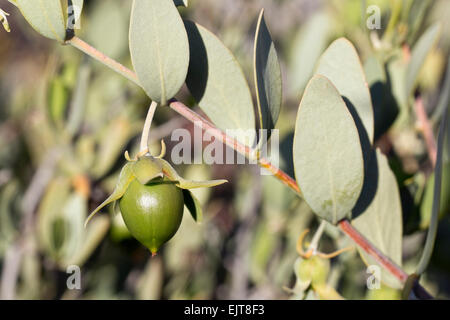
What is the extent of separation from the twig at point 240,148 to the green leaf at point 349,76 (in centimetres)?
14

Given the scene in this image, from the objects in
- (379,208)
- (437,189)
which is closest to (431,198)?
(379,208)

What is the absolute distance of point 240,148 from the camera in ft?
2.61

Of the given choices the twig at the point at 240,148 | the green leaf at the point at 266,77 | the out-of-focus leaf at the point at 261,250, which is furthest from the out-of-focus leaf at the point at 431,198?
the out-of-focus leaf at the point at 261,250

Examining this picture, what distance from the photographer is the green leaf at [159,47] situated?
702 mm

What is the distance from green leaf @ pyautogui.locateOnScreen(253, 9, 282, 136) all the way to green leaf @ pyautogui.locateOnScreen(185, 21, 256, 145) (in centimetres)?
4

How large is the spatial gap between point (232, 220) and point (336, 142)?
4.40 ft

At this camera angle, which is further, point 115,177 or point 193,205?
point 115,177

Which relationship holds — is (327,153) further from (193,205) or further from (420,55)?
(420,55)

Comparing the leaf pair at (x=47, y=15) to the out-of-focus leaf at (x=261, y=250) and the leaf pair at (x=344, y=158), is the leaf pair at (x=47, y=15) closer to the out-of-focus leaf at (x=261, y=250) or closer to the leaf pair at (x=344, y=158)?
the leaf pair at (x=344, y=158)

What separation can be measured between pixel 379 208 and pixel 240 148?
0.26 meters

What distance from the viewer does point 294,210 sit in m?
1.68

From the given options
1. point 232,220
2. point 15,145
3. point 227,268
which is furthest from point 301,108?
point 15,145

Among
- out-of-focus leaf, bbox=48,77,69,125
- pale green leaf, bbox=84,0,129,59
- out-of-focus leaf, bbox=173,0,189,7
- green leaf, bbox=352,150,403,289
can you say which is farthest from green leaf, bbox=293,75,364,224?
pale green leaf, bbox=84,0,129,59
